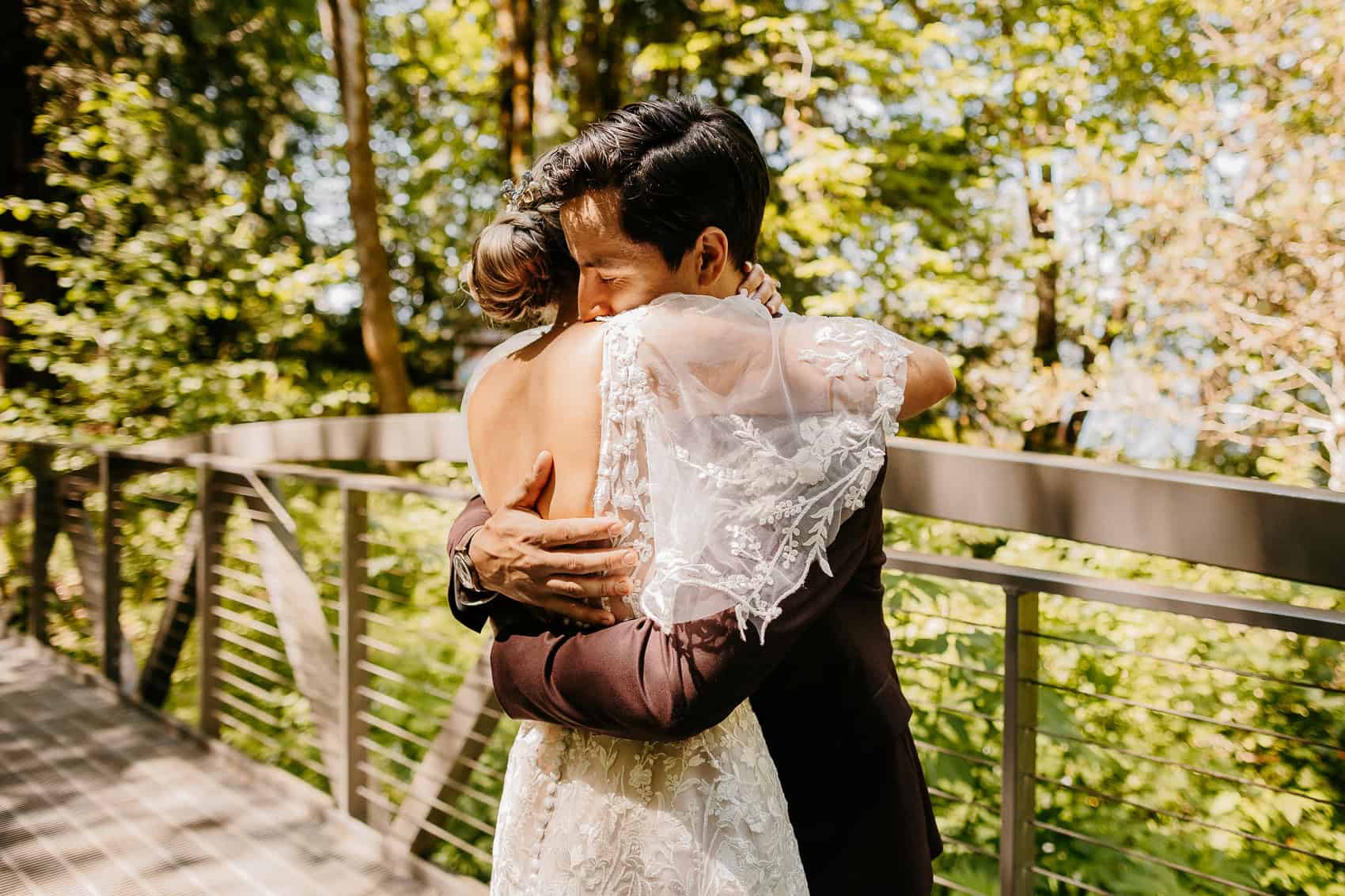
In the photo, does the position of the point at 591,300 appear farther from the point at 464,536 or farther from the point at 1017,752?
the point at 1017,752

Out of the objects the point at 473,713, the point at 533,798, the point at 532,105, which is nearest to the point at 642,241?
the point at 533,798

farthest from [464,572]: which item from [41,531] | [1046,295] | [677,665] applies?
[1046,295]

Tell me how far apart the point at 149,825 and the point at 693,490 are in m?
2.78

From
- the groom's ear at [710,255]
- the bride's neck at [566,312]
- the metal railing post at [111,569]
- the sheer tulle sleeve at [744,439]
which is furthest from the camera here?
the metal railing post at [111,569]

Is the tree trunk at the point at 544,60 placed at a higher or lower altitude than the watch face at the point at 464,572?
higher

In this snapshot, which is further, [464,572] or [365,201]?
[365,201]

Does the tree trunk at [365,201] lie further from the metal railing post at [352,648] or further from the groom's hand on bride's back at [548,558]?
the groom's hand on bride's back at [548,558]

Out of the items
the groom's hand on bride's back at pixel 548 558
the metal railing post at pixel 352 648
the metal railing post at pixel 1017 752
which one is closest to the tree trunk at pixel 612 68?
the metal railing post at pixel 352 648

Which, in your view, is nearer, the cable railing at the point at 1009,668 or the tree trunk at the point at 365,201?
the cable railing at the point at 1009,668

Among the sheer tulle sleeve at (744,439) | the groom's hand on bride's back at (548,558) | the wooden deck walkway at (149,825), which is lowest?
the wooden deck walkway at (149,825)

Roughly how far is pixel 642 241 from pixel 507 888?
33.4 inches

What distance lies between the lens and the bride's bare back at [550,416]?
3.60ft

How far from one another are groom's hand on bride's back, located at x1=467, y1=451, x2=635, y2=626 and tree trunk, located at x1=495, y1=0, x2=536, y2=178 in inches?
327

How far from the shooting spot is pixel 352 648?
2.92 meters
